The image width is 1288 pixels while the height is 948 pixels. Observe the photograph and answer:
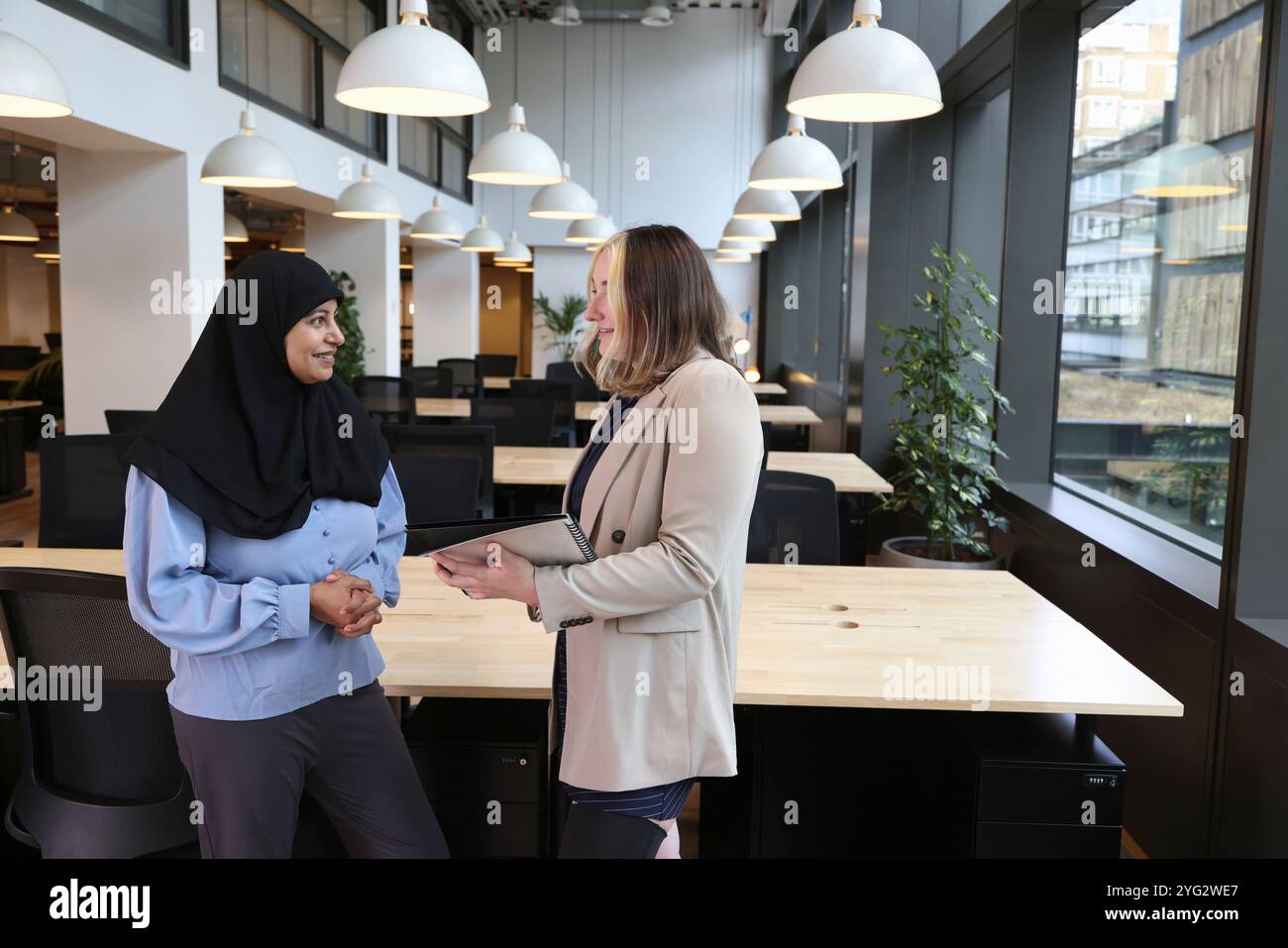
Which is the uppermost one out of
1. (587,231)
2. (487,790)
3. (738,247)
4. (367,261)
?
(738,247)

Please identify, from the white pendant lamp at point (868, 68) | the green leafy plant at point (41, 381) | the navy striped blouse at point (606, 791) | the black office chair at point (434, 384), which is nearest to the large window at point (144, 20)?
the black office chair at point (434, 384)

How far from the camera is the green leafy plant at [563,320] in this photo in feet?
48.6

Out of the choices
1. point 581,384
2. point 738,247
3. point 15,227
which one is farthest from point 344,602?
point 15,227

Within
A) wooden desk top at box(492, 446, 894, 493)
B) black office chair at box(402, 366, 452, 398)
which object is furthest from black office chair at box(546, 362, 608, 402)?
wooden desk top at box(492, 446, 894, 493)

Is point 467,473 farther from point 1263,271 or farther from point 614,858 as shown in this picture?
point 1263,271

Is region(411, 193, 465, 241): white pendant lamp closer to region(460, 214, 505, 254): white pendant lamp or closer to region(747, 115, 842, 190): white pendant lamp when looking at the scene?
region(460, 214, 505, 254): white pendant lamp

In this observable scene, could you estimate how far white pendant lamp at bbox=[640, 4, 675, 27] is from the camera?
13.3 metres

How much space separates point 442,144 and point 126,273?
7.33m

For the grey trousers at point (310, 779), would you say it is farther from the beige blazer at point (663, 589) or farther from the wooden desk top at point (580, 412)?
the wooden desk top at point (580, 412)

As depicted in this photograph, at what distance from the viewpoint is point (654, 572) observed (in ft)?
5.18

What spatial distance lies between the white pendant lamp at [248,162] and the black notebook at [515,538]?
3711mm

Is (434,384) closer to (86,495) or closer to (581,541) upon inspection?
(86,495)
